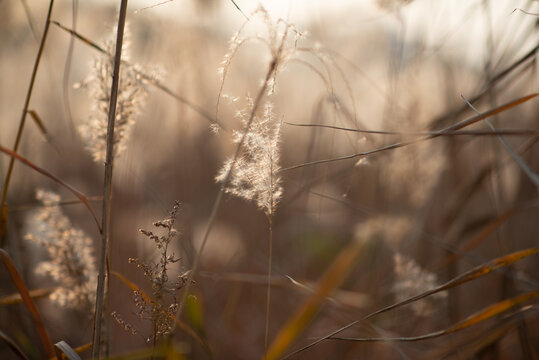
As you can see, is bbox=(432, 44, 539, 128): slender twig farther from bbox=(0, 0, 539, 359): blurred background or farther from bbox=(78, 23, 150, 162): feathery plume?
bbox=(78, 23, 150, 162): feathery plume

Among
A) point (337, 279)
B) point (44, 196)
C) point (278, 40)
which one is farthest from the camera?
point (44, 196)

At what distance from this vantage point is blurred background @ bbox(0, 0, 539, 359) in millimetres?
1100

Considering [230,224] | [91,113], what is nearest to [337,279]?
[91,113]

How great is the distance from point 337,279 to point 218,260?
5.36 ft

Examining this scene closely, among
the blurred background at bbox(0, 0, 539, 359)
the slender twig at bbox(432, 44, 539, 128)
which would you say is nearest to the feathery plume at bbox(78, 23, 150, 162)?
the blurred background at bbox(0, 0, 539, 359)

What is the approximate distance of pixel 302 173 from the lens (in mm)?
1180

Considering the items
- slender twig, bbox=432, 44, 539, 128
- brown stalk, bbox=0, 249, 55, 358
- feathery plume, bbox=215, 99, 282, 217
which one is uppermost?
slender twig, bbox=432, 44, 539, 128

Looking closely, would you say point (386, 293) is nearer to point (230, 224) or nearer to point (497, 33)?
point (497, 33)

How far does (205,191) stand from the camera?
2363mm

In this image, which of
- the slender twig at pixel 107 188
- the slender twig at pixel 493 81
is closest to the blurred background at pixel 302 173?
the slender twig at pixel 493 81

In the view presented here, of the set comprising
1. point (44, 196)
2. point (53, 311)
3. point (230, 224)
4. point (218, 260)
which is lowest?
point (53, 311)

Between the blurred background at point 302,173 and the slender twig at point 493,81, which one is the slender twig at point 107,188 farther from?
the slender twig at point 493,81

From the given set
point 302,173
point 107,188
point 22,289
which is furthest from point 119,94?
point 302,173

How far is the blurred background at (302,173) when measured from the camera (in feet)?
3.61
